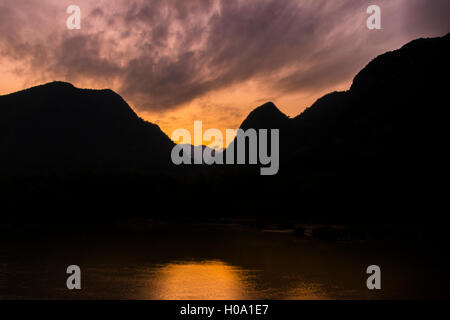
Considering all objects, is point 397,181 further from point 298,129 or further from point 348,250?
point 298,129

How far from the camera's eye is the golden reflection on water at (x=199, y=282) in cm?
2189

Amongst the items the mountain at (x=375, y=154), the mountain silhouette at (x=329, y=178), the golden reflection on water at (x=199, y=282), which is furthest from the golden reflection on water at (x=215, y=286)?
the mountain at (x=375, y=154)

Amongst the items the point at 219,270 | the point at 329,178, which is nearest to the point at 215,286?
the point at 219,270

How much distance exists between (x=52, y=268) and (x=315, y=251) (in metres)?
25.9

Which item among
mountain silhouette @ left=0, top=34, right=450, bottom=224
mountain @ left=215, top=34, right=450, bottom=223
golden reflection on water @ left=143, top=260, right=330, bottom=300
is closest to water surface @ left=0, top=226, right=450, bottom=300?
golden reflection on water @ left=143, top=260, right=330, bottom=300

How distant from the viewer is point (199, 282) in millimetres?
25578

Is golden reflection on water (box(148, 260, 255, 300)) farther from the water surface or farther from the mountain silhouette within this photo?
the mountain silhouette

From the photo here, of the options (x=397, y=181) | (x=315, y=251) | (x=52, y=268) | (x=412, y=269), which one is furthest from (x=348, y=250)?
(x=397, y=181)

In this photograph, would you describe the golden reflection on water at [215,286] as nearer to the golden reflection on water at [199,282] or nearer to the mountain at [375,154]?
the golden reflection on water at [199,282]

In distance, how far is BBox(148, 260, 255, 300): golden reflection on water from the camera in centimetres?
2189
